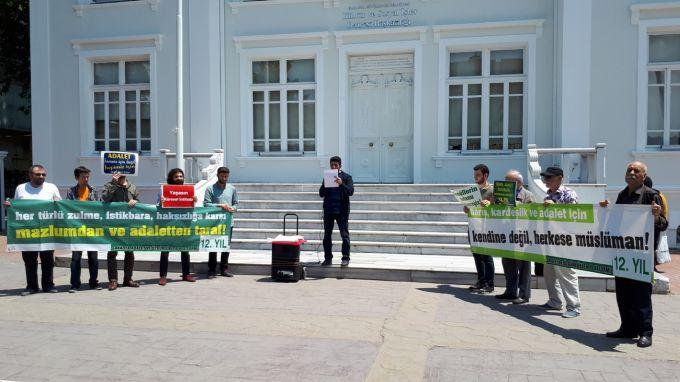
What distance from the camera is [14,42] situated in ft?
68.2

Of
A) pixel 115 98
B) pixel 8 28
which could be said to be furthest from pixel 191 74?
pixel 8 28

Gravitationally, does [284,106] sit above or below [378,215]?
above

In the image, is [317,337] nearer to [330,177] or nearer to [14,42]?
[330,177]

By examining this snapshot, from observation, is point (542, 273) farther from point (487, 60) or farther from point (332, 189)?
point (487, 60)

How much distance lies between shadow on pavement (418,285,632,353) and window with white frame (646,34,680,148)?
25.9 ft

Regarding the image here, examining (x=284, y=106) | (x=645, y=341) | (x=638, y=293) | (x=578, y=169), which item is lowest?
(x=645, y=341)

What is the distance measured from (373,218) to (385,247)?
1.29 metres

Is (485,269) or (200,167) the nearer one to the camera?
(485,269)

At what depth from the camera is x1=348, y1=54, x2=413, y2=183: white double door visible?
14.5 metres

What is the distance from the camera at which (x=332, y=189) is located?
9.69 metres

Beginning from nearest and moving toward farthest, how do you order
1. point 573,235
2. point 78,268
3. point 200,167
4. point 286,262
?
point 573,235 < point 78,268 < point 286,262 < point 200,167

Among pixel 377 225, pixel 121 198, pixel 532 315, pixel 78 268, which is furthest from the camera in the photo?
pixel 377 225

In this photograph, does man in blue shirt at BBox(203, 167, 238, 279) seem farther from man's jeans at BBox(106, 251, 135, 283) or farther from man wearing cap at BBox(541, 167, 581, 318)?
man wearing cap at BBox(541, 167, 581, 318)

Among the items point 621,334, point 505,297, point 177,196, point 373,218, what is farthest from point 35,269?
point 621,334
